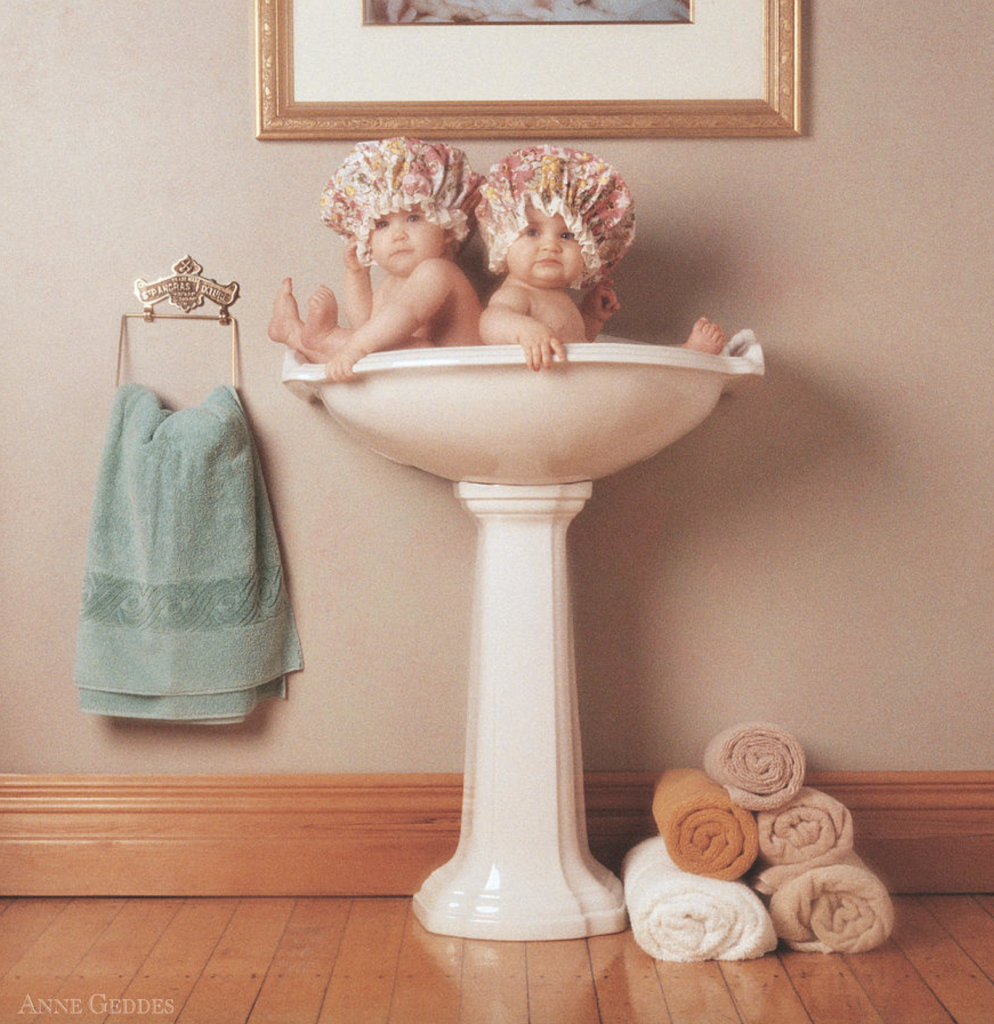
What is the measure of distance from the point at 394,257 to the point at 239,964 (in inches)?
35.0

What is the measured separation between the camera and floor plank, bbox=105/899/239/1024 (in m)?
1.26

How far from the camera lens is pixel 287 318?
4.98 feet

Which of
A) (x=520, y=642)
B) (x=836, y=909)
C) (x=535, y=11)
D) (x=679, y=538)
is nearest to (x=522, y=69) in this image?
(x=535, y=11)

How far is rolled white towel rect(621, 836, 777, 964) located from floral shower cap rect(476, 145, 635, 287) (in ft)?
2.53

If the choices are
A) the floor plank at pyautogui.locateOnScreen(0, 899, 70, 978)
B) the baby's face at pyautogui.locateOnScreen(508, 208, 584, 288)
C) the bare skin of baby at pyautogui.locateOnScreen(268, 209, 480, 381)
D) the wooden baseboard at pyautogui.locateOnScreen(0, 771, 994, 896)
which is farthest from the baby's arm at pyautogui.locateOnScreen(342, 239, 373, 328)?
the floor plank at pyautogui.locateOnScreen(0, 899, 70, 978)

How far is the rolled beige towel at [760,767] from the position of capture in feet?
4.68

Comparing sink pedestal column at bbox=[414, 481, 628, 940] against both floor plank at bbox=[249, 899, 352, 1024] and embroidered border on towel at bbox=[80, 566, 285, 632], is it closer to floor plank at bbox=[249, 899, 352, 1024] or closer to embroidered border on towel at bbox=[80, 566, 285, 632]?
floor plank at bbox=[249, 899, 352, 1024]

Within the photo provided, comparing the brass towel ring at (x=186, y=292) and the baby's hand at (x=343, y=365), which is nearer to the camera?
the baby's hand at (x=343, y=365)

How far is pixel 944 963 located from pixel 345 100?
1.39 metres

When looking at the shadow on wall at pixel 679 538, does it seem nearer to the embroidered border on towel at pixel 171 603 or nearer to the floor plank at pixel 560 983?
the floor plank at pixel 560 983

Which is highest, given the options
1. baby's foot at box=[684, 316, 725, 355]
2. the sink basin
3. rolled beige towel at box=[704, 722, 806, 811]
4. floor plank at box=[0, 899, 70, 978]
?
baby's foot at box=[684, 316, 725, 355]

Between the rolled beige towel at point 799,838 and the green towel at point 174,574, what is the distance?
0.72 meters

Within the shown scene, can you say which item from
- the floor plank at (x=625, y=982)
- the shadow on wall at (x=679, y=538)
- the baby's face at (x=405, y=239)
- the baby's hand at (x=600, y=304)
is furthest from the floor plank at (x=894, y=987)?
the baby's face at (x=405, y=239)

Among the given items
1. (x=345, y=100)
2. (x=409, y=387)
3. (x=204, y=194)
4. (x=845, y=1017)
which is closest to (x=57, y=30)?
(x=204, y=194)
